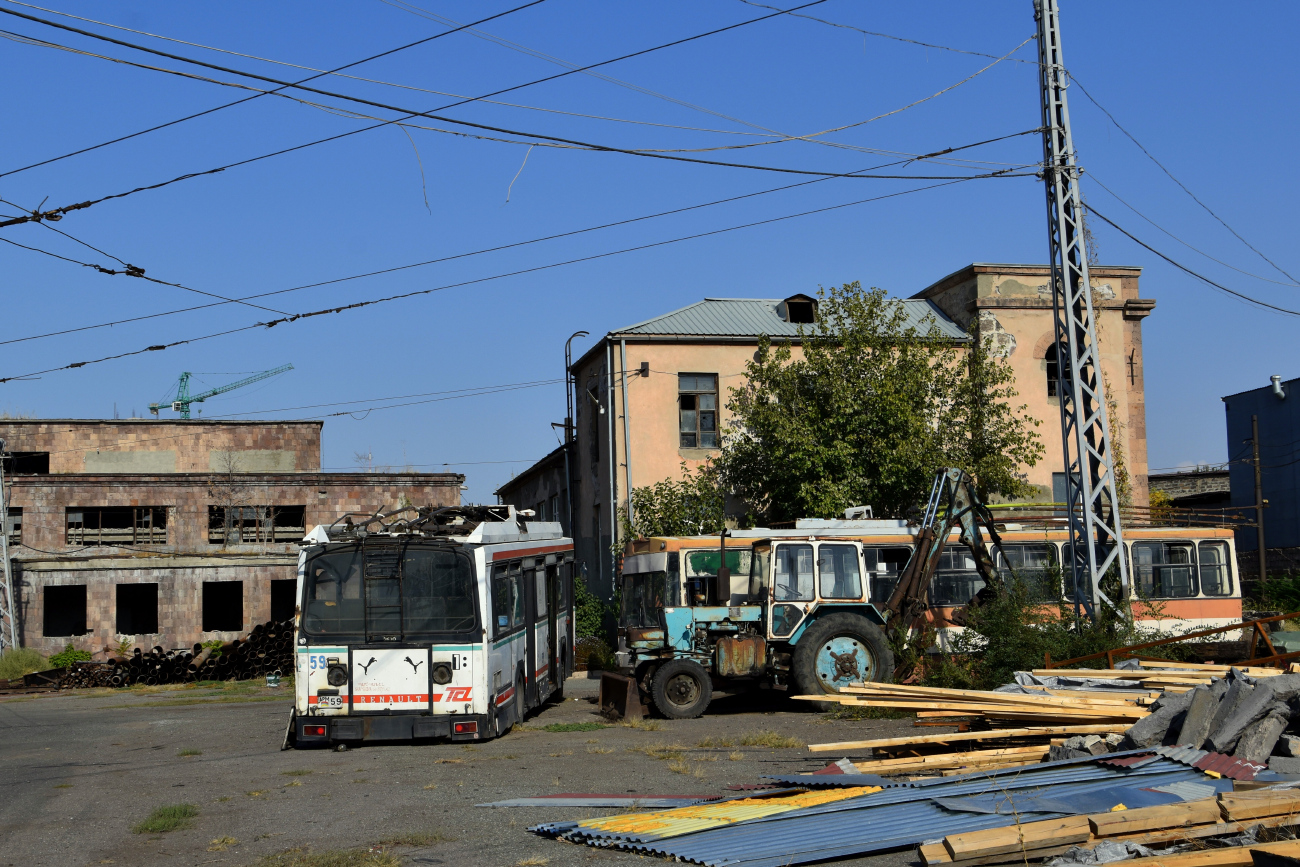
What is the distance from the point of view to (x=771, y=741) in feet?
44.4

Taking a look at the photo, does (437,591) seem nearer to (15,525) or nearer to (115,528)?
(115,528)

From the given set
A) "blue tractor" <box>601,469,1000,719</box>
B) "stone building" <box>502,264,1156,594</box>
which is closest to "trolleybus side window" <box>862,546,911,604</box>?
"blue tractor" <box>601,469,1000,719</box>

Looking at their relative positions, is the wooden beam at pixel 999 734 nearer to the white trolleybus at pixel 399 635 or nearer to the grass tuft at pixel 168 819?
the white trolleybus at pixel 399 635

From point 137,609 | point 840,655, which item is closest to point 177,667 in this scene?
point 137,609

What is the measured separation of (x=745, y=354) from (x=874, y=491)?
613cm

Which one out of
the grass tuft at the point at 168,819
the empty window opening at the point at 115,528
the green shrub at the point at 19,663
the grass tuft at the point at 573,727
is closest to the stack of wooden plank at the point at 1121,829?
the grass tuft at the point at 168,819

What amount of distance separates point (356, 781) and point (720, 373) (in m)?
21.0

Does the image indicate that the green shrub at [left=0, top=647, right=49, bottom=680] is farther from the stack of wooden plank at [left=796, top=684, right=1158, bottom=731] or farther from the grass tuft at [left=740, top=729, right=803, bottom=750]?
the stack of wooden plank at [left=796, top=684, right=1158, bottom=731]

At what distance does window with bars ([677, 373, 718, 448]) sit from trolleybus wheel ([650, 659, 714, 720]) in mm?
14494

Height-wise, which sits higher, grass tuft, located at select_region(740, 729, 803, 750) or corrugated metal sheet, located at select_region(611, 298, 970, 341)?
corrugated metal sheet, located at select_region(611, 298, 970, 341)

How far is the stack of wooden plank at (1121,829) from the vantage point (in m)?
7.03

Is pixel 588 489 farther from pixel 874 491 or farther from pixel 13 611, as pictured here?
pixel 13 611

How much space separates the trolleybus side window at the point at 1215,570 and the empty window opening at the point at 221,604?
3484 centimetres

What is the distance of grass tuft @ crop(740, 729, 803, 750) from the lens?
1342 cm
